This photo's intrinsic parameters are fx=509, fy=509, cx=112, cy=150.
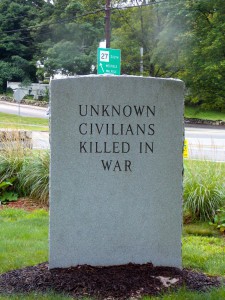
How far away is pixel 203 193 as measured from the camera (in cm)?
762

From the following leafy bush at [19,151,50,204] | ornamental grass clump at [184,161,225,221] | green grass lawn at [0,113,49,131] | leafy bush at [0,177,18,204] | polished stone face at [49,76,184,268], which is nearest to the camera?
polished stone face at [49,76,184,268]

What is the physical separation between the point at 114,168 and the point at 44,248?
5.48 feet

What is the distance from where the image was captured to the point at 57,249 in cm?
469

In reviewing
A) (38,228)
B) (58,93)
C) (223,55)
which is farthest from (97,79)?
(223,55)

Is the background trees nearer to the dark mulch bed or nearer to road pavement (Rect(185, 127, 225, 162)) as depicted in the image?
road pavement (Rect(185, 127, 225, 162))

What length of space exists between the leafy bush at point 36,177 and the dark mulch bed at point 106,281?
4.40 metres

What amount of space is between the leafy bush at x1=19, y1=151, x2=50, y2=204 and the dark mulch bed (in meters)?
4.40

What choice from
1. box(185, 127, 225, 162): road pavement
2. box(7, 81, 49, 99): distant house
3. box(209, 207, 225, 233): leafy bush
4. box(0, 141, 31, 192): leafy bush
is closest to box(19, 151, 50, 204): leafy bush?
box(0, 141, 31, 192): leafy bush

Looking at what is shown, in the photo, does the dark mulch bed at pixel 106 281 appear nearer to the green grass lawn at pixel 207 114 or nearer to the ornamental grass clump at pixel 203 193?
the ornamental grass clump at pixel 203 193

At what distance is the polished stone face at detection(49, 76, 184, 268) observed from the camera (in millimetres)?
4625

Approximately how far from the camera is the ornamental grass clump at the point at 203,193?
297 inches

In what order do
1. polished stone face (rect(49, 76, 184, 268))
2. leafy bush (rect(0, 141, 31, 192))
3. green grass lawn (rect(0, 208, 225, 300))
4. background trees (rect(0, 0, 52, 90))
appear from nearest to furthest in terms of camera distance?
green grass lawn (rect(0, 208, 225, 300)) → polished stone face (rect(49, 76, 184, 268)) → leafy bush (rect(0, 141, 31, 192)) → background trees (rect(0, 0, 52, 90))

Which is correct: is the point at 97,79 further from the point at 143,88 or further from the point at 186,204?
the point at 186,204

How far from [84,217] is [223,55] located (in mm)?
22096
